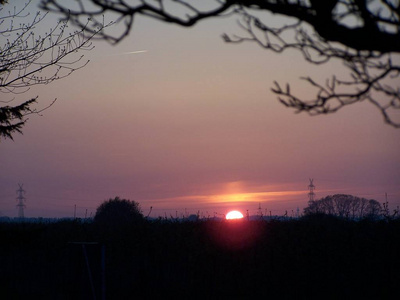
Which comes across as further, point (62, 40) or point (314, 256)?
point (314, 256)

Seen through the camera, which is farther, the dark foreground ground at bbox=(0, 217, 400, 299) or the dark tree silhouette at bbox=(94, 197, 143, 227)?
the dark tree silhouette at bbox=(94, 197, 143, 227)

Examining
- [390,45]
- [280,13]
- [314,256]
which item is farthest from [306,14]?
[314,256]

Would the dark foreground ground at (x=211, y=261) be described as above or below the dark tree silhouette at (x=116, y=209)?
below

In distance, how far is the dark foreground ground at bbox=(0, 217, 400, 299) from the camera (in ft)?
40.9

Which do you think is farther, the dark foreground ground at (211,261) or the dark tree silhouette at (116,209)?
the dark tree silhouette at (116,209)

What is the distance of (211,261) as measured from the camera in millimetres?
13055

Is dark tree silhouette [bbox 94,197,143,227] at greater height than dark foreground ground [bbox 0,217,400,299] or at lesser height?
greater

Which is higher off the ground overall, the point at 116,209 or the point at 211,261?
the point at 116,209

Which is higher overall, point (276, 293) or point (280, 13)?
point (280, 13)

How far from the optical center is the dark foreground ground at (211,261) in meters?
12.5

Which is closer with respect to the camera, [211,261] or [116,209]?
[211,261]

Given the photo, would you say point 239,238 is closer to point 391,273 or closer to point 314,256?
point 314,256

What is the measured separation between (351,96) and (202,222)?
31.7 ft

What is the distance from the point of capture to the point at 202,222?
45.4 ft
